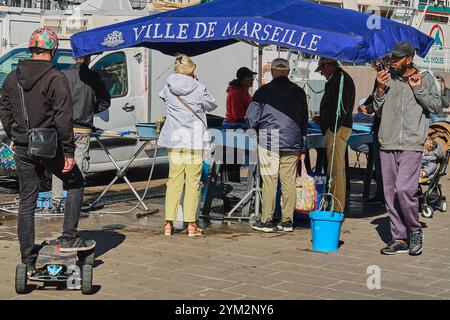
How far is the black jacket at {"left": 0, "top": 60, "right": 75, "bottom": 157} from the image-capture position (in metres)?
6.67

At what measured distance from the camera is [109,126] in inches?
504

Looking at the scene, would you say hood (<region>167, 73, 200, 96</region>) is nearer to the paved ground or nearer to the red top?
the paved ground

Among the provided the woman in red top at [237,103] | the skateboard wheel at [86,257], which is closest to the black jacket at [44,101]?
the skateboard wheel at [86,257]

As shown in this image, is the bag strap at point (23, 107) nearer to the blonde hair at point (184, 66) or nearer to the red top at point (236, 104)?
the blonde hair at point (184, 66)

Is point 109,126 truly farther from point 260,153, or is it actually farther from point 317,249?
point 317,249

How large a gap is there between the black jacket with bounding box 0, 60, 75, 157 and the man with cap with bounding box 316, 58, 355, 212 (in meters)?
3.82

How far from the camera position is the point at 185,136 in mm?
9062

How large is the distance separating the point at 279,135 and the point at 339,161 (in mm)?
901

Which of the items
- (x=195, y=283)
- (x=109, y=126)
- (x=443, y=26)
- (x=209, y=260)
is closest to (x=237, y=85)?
(x=109, y=126)

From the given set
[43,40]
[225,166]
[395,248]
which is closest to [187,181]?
[225,166]

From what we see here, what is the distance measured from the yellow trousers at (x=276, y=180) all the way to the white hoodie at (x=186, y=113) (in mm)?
769

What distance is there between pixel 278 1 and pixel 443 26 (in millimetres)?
31423

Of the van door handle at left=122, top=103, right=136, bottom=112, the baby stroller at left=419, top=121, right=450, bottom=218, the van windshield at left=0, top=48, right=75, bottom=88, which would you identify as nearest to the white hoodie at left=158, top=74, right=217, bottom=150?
the baby stroller at left=419, top=121, right=450, bottom=218

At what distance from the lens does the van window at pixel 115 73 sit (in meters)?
13.0
